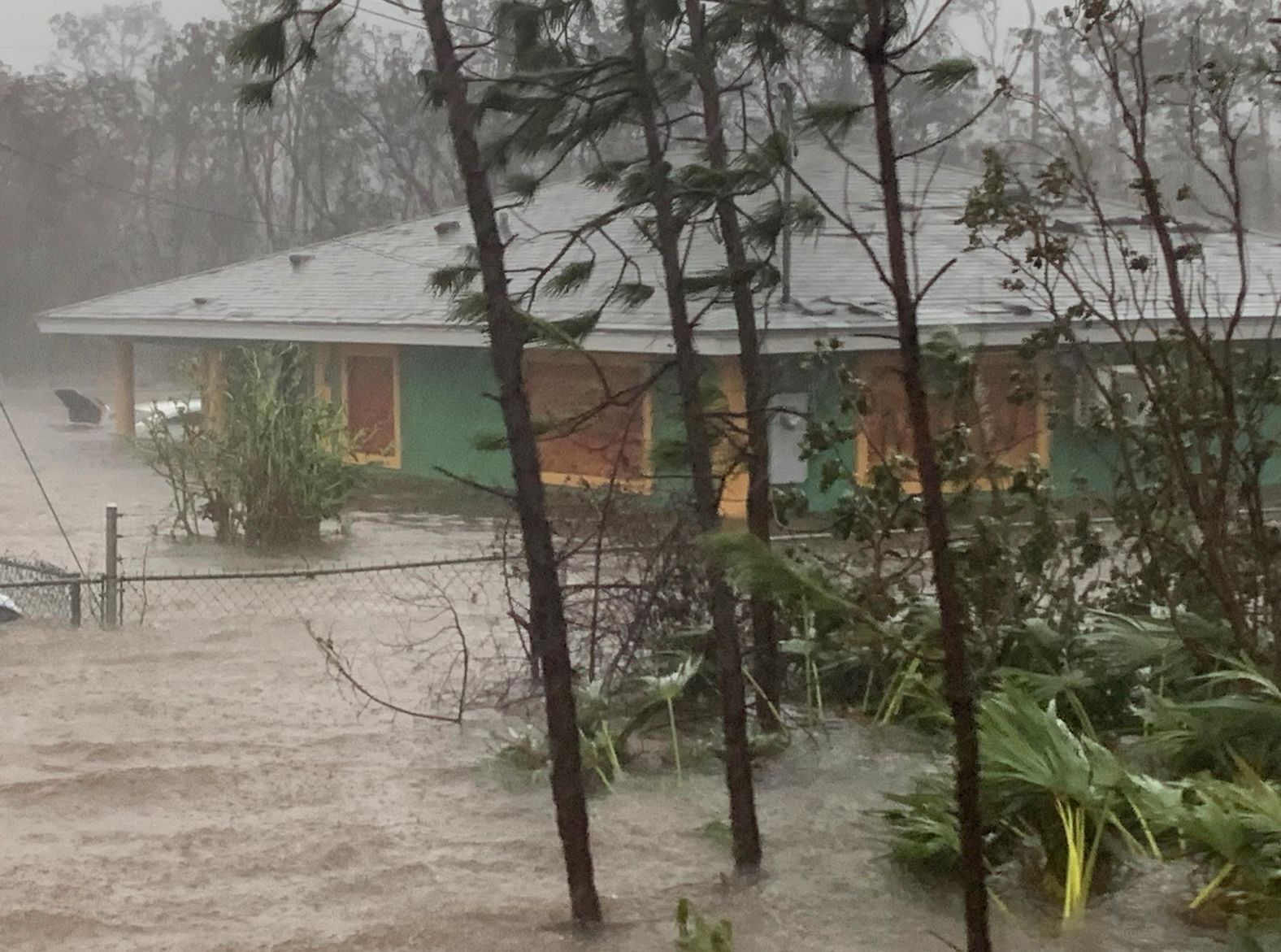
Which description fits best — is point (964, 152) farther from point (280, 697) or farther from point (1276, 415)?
point (280, 697)

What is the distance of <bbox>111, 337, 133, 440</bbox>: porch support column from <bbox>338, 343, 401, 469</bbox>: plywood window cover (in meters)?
6.47

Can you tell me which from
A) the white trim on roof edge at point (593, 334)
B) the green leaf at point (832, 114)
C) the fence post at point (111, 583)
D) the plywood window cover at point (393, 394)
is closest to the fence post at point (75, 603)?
the fence post at point (111, 583)

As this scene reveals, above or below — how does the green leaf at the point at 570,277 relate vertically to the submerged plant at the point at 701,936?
above

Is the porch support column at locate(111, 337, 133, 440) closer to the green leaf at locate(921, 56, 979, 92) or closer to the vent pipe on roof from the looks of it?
the vent pipe on roof

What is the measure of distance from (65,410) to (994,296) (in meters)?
Result: 27.8

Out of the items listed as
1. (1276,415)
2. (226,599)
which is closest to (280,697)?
(226,599)

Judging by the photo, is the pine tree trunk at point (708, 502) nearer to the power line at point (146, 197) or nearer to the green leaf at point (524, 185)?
the green leaf at point (524, 185)

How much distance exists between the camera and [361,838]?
7.54m

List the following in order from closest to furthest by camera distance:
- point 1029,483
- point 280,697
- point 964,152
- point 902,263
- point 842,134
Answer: point 902,263, point 842,134, point 1029,483, point 280,697, point 964,152

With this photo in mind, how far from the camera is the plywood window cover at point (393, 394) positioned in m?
22.6

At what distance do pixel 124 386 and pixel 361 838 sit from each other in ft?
76.1

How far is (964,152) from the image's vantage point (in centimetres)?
4247

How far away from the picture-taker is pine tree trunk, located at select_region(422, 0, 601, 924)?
611 cm

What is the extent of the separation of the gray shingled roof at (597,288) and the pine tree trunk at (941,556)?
8.09m
